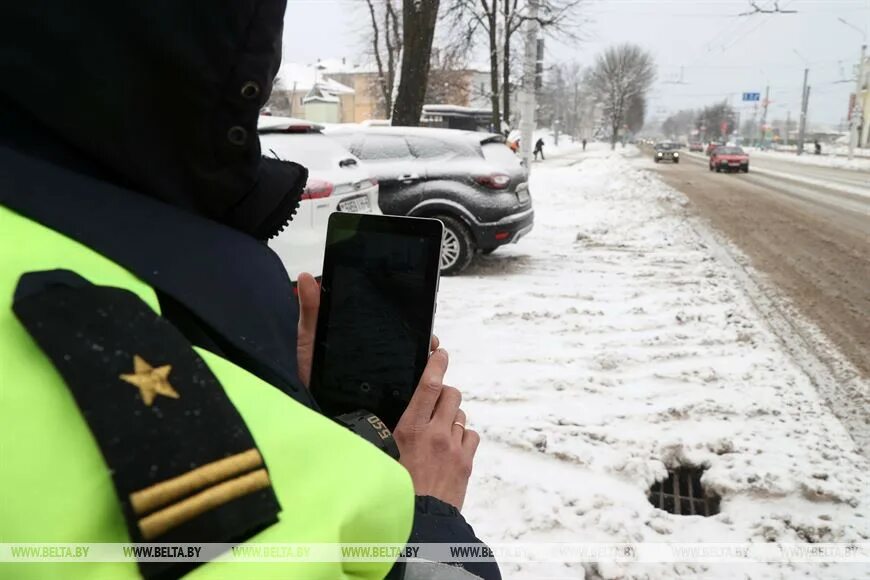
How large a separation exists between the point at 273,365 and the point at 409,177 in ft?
24.2

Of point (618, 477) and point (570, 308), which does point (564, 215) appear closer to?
point (570, 308)

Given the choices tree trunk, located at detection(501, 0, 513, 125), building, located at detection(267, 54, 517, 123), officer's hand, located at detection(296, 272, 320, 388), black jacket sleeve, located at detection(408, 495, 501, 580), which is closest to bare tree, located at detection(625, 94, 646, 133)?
building, located at detection(267, 54, 517, 123)

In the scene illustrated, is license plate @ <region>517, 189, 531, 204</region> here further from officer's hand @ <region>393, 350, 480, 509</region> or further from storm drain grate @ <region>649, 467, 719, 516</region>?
officer's hand @ <region>393, 350, 480, 509</region>

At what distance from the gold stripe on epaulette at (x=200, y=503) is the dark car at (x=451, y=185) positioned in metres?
7.22

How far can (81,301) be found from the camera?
0.56 m

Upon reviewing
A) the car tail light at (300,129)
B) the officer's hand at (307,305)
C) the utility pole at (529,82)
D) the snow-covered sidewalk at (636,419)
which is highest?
the utility pole at (529,82)

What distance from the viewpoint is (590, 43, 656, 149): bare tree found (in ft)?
220

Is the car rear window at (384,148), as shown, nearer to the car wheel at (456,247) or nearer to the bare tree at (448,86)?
the car wheel at (456,247)

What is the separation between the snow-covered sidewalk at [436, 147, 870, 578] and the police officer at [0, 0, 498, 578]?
2.32 meters

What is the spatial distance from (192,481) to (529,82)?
17246 millimetres

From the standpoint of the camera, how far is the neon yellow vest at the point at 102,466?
499 mm

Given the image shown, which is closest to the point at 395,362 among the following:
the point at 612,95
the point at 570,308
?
the point at 570,308

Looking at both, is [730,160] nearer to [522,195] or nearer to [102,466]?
[522,195]

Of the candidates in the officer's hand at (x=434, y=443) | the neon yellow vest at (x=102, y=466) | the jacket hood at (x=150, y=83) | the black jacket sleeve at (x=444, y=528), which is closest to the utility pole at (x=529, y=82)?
the officer's hand at (x=434, y=443)
